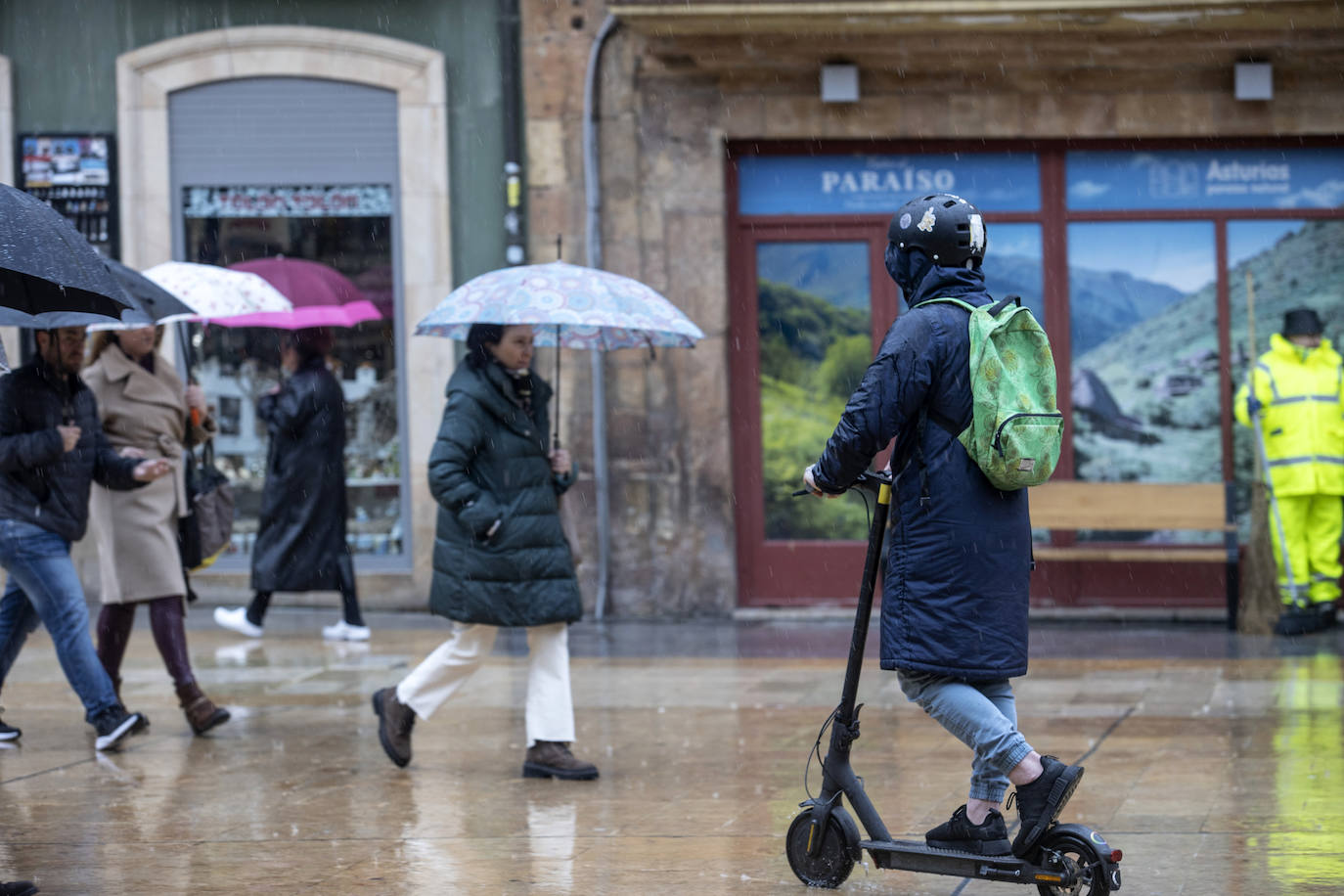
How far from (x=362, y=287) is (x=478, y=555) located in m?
6.39

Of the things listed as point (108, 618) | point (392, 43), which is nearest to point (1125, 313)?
point (392, 43)

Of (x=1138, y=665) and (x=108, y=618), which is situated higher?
(x=108, y=618)

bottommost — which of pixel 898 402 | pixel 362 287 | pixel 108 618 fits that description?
pixel 108 618

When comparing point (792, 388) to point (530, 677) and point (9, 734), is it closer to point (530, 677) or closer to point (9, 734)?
point (530, 677)

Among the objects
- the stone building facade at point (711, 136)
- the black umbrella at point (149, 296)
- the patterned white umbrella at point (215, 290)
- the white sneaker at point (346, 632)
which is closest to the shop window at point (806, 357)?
the stone building facade at point (711, 136)

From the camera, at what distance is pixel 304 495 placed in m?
10.8

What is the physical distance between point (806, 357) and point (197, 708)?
5940mm

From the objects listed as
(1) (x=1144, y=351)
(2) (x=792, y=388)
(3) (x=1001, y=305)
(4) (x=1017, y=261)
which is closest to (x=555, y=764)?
(3) (x=1001, y=305)

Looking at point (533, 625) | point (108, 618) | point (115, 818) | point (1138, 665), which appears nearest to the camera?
point (115, 818)

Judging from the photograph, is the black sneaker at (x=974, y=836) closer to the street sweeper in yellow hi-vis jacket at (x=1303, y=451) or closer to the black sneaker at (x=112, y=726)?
the black sneaker at (x=112, y=726)

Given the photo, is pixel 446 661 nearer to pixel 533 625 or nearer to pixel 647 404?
pixel 533 625

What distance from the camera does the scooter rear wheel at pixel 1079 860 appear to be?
14.6 feet

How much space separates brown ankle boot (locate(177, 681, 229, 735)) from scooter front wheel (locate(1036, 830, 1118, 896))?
4.30 metres

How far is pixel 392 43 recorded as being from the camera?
12414 millimetres
